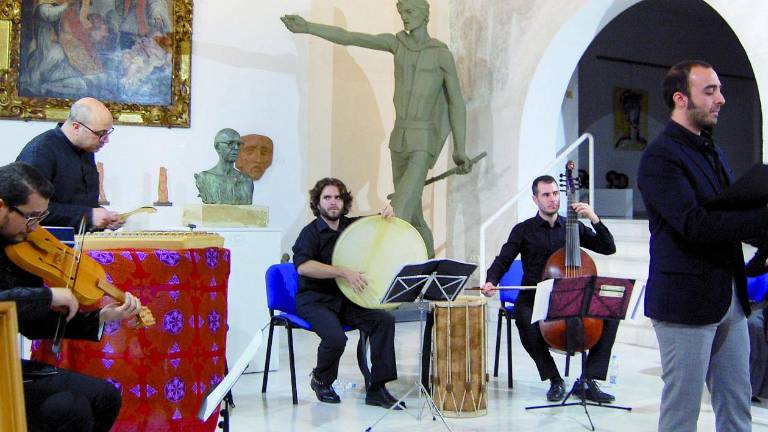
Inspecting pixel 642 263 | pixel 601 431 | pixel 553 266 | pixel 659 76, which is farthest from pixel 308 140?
pixel 659 76

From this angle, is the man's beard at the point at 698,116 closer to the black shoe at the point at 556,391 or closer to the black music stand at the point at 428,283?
the black music stand at the point at 428,283

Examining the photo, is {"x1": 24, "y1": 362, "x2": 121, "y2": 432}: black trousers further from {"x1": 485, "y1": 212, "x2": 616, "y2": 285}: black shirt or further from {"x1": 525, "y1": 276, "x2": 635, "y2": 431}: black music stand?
{"x1": 485, "y1": 212, "x2": 616, "y2": 285}: black shirt

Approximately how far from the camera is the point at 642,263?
7.05m

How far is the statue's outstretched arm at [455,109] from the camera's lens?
7.86 meters

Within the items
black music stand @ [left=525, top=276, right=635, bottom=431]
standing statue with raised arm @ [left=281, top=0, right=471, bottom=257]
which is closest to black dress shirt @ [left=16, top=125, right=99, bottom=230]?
black music stand @ [left=525, top=276, right=635, bottom=431]

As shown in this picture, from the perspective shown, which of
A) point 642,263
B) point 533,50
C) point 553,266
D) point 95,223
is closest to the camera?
point 95,223

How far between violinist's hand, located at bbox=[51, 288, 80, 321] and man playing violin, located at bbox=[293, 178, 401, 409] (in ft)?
7.12

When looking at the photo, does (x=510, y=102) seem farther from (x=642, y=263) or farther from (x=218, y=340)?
(x=218, y=340)

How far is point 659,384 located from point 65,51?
560 cm

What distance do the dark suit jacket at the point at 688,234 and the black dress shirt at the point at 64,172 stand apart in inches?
89.1

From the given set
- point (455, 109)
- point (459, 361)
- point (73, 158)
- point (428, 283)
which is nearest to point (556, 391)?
point (459, 361)

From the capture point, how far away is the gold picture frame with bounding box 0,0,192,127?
7406mm

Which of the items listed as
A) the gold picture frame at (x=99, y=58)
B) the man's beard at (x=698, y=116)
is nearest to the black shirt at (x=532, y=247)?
the man's beard at (x=698, y=116)

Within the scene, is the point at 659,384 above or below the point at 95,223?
below
